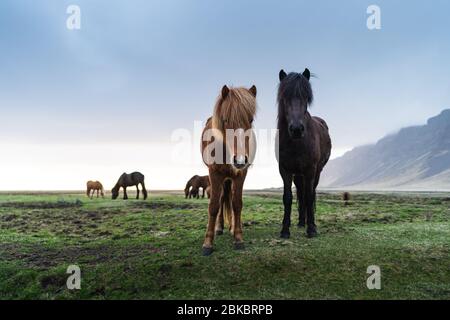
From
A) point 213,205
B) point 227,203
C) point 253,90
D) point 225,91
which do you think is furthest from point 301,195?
point 225,91

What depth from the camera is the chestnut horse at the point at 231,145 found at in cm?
712

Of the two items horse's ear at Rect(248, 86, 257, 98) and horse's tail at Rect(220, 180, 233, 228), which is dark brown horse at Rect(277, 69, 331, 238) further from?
horse's tail at Rect(220, 180, 233, 228)

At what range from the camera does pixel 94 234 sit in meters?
12.6

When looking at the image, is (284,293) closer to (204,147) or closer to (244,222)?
(204,147)

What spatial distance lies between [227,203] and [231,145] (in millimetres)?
3010

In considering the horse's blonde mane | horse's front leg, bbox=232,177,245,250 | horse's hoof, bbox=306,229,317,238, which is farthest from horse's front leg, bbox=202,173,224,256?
horse's hoof, bbox=306,229,317,238

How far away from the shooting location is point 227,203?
9688 millimetres

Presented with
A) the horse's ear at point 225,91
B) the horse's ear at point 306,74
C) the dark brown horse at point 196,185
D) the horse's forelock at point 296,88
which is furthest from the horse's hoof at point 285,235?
the dark brown horse at point 196,185

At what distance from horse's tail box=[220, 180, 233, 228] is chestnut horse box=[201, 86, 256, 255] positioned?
4.63ft

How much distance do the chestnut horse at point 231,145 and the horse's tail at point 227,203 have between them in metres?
1.41

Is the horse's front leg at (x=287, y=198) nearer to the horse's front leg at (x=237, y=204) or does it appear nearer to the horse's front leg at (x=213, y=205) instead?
the horse's front leg at (x=237, y=204)

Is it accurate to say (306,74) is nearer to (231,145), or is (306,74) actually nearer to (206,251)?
(231,145)

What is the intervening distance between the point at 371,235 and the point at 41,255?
9.32 metres
